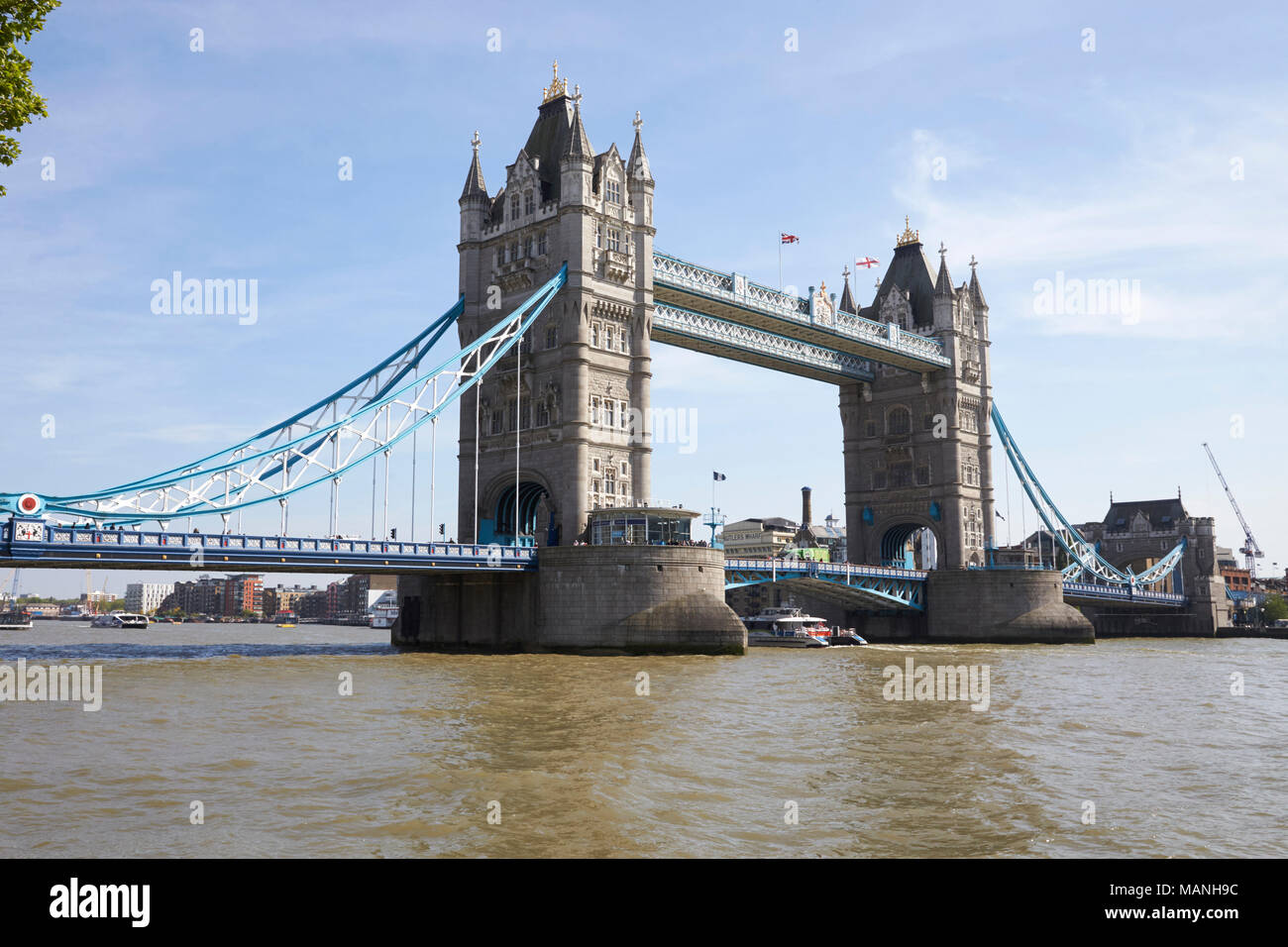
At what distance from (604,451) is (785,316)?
60.5ft

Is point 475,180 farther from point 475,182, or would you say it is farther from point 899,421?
point 899,421

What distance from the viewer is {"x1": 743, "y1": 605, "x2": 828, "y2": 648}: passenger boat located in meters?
62.4

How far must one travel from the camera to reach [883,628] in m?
77.6

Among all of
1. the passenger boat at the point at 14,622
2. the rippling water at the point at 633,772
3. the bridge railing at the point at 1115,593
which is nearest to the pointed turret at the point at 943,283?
the bridge railing at the point at 1115,593

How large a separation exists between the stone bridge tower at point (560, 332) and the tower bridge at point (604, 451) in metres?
0.12

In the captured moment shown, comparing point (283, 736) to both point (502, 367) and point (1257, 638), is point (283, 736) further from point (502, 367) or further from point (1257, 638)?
point (1257, 638)

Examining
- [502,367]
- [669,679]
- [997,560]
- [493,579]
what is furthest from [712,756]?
[997,560]

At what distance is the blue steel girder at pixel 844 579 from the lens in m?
61.1

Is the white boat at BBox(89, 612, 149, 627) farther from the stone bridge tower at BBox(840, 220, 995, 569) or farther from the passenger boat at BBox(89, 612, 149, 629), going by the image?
the stone bridge tower at BBox(840, 220, 995, 569)

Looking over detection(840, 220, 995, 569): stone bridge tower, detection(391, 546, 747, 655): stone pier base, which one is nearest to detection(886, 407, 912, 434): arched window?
detection(840, 220, 995, 569): stone bridge tower

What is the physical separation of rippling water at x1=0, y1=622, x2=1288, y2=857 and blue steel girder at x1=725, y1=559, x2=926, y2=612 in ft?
96.3

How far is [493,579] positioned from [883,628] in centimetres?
3630

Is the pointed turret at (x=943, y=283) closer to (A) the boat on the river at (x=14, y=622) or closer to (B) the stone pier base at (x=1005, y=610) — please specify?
(B) the stone pier base at (x=1005, y=610)
